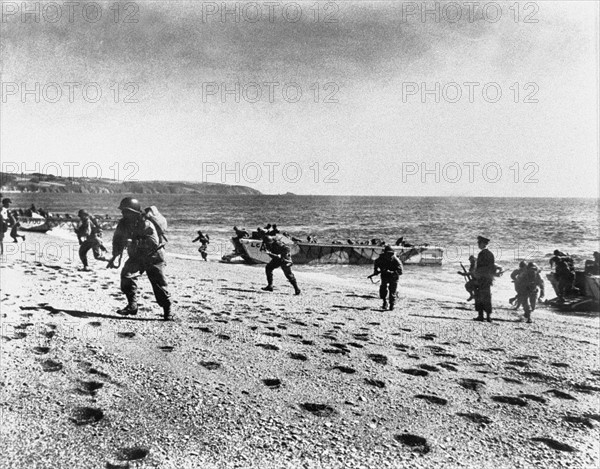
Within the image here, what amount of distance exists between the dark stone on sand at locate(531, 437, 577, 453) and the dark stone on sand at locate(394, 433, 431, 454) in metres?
1.07

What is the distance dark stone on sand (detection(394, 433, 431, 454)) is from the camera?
3.71 metres

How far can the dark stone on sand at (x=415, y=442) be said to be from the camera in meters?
3.71

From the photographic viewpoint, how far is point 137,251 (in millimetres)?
6117

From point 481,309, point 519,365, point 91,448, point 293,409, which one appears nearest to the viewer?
point 91,448

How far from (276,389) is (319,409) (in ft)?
1.92

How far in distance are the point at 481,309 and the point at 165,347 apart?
6611 millimetres

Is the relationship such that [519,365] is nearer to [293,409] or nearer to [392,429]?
[392,429]

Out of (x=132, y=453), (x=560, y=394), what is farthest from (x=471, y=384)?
(x=132, y=453)

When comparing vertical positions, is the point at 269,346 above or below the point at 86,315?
below

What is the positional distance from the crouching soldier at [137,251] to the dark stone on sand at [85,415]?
2142mm

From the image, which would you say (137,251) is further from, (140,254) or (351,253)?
(351,253)

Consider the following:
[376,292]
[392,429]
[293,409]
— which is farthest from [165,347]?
[376,292]


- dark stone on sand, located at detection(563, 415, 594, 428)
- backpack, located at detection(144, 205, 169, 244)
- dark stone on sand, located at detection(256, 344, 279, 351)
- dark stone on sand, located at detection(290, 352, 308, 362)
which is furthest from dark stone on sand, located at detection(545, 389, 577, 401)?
backpack, located at detection(144, 205, 169, 244)

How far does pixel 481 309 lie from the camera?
9117mm
